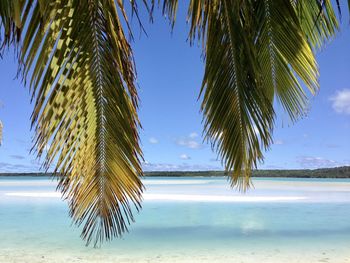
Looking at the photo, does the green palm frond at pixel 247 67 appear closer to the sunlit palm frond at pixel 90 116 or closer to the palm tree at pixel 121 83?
the palm tree at pixel 121 83

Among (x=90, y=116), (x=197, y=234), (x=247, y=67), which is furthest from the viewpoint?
Answer: (x=197, y=234)

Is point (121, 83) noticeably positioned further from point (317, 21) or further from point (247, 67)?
point (317, 21)

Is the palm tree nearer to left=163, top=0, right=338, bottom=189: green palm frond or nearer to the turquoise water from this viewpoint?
left=163, top=0, right=338, bottom=189: green palm frond

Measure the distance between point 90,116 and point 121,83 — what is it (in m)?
0.27

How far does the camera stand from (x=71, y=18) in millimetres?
2545

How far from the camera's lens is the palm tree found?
8.21 ft

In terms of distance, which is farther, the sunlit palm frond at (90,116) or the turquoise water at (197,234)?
the turquoise water at (197,234)

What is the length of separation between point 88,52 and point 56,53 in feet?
0.67

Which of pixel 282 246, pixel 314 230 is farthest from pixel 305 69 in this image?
pixel 314 230

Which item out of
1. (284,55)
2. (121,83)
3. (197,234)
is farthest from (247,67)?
(197,234)

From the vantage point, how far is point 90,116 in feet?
8.82

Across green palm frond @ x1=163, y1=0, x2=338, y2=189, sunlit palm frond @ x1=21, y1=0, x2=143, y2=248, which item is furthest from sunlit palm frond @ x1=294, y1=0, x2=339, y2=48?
sunlit palm frond @ x1=21, y1=0, x2=143, y2=248

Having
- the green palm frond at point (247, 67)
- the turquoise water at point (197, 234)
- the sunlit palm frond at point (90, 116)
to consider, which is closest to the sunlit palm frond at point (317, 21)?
the green palm frond at point (247, 67)

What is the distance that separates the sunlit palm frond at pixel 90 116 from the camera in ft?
8.25
